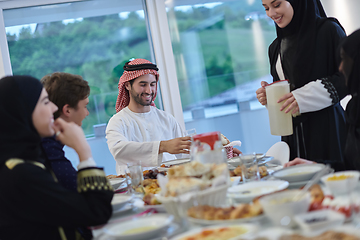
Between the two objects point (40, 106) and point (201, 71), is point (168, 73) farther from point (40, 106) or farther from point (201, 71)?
point (40, 106)

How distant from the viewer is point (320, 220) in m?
0.89

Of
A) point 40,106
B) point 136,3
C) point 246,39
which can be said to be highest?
point 136,3

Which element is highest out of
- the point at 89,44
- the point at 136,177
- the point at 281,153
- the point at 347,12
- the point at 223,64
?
the point at 89,44

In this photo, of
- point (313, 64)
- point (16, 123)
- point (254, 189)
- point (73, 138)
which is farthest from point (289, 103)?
point (16, 123)

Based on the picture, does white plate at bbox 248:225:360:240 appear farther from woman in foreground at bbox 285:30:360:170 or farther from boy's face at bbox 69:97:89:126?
boy's face at bbox 69:97:89:126

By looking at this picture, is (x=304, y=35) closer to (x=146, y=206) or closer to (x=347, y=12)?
(x=146, y=206)

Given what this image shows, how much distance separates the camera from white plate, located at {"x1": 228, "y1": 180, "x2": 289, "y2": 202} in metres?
1.30

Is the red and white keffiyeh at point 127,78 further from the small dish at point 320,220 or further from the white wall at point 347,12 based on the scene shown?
the small dish at point 320,220

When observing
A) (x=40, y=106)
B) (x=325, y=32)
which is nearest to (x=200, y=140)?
(x=40, y=106)

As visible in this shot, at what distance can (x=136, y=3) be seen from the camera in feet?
15.9

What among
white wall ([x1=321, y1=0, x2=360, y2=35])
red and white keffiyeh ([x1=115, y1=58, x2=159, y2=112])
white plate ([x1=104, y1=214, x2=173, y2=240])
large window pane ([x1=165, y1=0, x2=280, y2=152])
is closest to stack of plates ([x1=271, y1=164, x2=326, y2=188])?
white plate ([x1=104, y1=214, x2=173, y2=240])

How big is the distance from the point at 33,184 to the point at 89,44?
3.74 metres

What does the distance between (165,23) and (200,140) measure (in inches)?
129

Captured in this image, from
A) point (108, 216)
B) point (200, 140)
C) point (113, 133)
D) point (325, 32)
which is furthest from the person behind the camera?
point (113, 133)
